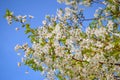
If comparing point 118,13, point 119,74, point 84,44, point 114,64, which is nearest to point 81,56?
point 84,44

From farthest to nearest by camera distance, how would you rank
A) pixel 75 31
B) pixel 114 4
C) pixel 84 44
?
pixel 114 4
pixel 75 31
pixel 84 44

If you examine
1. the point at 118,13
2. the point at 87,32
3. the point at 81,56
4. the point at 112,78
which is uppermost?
the point at 118,13

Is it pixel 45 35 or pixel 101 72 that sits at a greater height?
pixel 45 35

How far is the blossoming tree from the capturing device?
8211mm

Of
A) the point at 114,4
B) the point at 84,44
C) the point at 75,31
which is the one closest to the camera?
the point at 84,44

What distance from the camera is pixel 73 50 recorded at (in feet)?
28.3

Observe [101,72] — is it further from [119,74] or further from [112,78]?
[119,74]

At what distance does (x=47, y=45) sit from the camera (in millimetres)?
8703

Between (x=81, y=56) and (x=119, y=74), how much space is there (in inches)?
71.7

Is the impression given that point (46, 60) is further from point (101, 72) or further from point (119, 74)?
point (119, 74)

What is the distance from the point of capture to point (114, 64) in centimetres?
872

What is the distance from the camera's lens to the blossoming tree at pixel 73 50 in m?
8.21

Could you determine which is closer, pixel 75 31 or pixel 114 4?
pixel 75 31

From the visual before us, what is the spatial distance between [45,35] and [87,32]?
1538 mm
